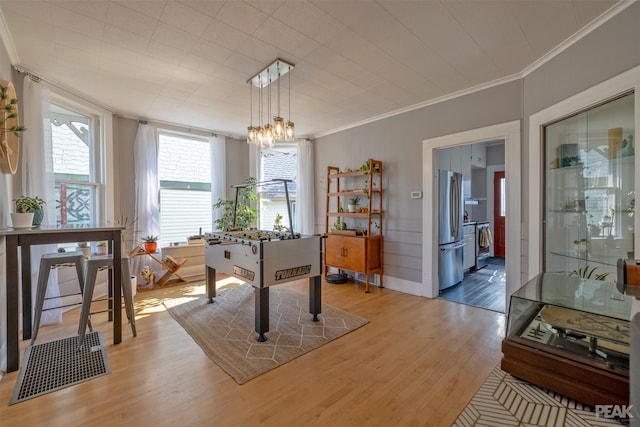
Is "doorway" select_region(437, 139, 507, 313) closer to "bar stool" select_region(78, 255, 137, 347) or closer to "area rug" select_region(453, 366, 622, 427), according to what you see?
"area rug" select_region(453, 366, 622, 427)

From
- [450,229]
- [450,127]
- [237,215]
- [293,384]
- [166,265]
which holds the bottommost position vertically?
[293,384]

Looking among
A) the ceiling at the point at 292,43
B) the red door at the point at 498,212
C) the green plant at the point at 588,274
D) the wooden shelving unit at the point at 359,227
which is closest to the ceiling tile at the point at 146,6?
the ceiling at the point at 292,43

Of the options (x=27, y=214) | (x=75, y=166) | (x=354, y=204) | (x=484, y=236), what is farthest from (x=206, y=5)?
(x=484, y=236)

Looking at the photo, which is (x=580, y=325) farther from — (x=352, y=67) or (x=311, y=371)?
(x=352, y=67)

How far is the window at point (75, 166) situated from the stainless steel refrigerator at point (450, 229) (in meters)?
4.84

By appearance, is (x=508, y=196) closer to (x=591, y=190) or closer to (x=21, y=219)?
(x=591, y=190)

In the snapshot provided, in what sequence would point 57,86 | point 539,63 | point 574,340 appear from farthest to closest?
point 57,86 → point 539,63 → point 574,340

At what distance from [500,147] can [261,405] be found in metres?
6.85

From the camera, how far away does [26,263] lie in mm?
2301

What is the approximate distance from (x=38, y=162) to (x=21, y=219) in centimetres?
98

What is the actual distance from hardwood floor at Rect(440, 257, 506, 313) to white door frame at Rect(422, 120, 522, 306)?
12.3 inches

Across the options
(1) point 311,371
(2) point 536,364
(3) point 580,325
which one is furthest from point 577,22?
(1) point 311,371

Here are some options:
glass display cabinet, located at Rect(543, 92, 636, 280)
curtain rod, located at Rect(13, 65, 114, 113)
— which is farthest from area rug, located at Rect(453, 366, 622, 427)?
curtain rod, located at Rect(13, 65, 114, 113)

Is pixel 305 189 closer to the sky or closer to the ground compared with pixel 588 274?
closer to the sky
